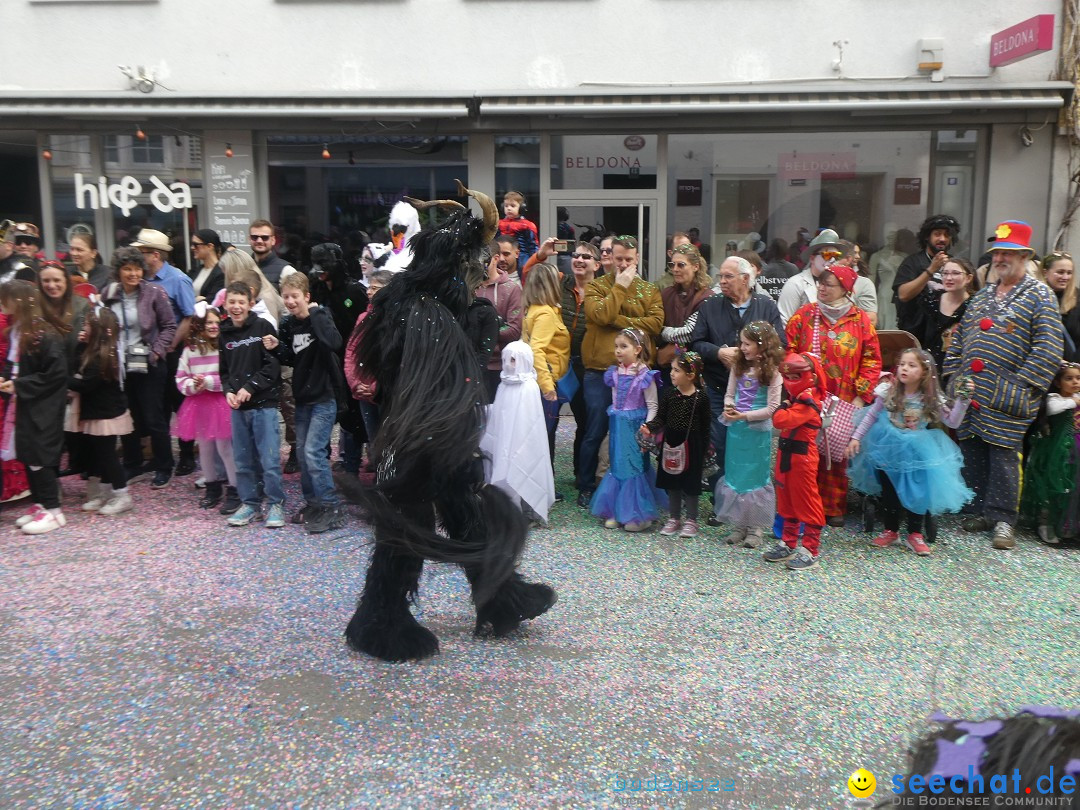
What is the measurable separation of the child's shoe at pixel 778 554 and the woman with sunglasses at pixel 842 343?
87 centimetres

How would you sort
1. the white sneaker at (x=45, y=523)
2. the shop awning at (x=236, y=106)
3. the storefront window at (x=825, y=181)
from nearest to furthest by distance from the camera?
the white sneaker at (x=45, y=523) → the shop awning at (x=236, y=106) → the storefront window at (x=825, y=181)

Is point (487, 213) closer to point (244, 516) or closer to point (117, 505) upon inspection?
point (244, 516)

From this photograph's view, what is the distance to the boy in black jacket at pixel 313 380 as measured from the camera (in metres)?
6.19

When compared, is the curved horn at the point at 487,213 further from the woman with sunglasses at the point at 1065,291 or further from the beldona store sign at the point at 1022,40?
the beldona store sign at the point at 1022,40

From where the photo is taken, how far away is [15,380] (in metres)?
6.08

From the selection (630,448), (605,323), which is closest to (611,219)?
(605,323)

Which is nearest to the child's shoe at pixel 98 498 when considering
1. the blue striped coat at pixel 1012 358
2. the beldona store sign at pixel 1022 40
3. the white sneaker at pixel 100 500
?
the white sneaker at pixel 100 500

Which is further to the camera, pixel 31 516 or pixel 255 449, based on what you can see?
pixel 255 449

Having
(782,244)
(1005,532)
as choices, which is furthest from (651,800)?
(782,244)

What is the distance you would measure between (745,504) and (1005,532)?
1661mm

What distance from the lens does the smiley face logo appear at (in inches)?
116

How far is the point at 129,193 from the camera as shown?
420 inches

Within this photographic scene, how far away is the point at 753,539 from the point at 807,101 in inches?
218

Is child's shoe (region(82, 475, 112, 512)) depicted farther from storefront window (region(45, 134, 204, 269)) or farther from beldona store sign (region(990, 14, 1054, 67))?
beldona store sign (region(990, 14, 1054, 67))
